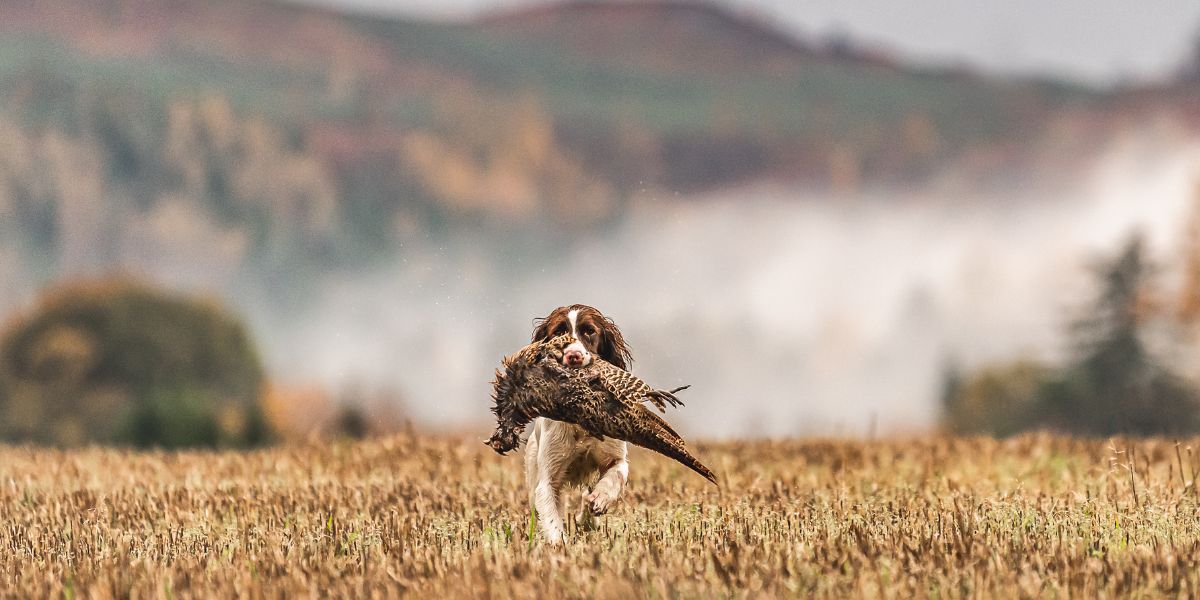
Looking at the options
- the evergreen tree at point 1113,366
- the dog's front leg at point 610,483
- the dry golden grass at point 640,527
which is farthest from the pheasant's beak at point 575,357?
the evergreen tree at point 1113,366

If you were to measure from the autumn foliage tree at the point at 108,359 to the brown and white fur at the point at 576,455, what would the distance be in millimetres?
32533

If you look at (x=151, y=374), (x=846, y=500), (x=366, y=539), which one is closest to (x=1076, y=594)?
(x=846, y=500)

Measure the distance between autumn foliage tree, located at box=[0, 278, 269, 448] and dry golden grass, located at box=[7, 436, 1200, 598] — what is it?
29.6m

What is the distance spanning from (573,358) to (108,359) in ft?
133

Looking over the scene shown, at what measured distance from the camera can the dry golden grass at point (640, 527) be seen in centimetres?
495

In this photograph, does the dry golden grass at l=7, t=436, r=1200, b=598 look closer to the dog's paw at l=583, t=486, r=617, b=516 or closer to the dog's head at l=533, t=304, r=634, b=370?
the dog's paw at l=583, t=486, r=617, b=516

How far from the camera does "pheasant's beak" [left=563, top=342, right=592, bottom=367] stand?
605cm

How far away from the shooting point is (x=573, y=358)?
6051 mm

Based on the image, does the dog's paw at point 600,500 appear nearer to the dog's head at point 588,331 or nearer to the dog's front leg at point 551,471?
the dog's front leg at point 551,471

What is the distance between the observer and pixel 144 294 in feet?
146

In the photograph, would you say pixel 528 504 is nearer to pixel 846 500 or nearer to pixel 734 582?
pixel 846 500

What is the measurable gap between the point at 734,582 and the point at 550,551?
1080 millimetres

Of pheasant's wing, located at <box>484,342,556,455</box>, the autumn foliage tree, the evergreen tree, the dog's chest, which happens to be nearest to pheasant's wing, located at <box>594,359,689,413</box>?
pheasant's wing, located at <box>484,342,556,455</box>

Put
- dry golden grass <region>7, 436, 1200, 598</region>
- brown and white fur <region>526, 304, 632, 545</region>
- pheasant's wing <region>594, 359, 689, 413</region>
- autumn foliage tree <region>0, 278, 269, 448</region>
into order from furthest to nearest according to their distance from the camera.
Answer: autumn foliage tree <region>0, 278, 269, 448</region>
brown and white fur <region>526, 304, 632, 545</region>
pheasant's wing <region>594, 359, 689, 413</region>
dry golden grass <region>7, 436, 1200, 598</region>
